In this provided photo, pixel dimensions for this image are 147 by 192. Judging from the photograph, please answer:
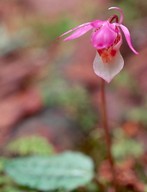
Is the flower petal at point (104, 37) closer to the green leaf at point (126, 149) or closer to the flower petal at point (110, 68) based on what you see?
the flower petal at point (110, 68)

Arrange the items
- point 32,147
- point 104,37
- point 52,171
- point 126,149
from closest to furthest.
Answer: point 104,37 → point 52,171 → point 32,147 → point 126,149

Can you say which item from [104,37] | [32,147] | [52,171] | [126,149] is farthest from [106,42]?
[126,149]

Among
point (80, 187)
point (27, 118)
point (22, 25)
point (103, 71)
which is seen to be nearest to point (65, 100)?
point (27, 118)

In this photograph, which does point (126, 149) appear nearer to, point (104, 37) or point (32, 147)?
point (32, 147)

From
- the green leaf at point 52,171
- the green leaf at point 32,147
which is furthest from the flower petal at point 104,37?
the green leaf at point 32,147

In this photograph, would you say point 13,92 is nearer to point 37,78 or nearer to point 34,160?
point 37,78

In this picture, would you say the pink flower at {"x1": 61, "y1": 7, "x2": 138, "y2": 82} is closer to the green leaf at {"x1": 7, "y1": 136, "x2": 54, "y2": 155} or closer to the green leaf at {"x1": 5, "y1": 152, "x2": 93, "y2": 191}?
the green leaf at {"x1": 5, "y1": 152, "x2": 93, "y2": 191}

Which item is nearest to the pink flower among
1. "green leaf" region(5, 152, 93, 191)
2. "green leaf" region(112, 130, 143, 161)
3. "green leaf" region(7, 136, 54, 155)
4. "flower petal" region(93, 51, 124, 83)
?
"flower petal" region(93, 51, 124, 83)
